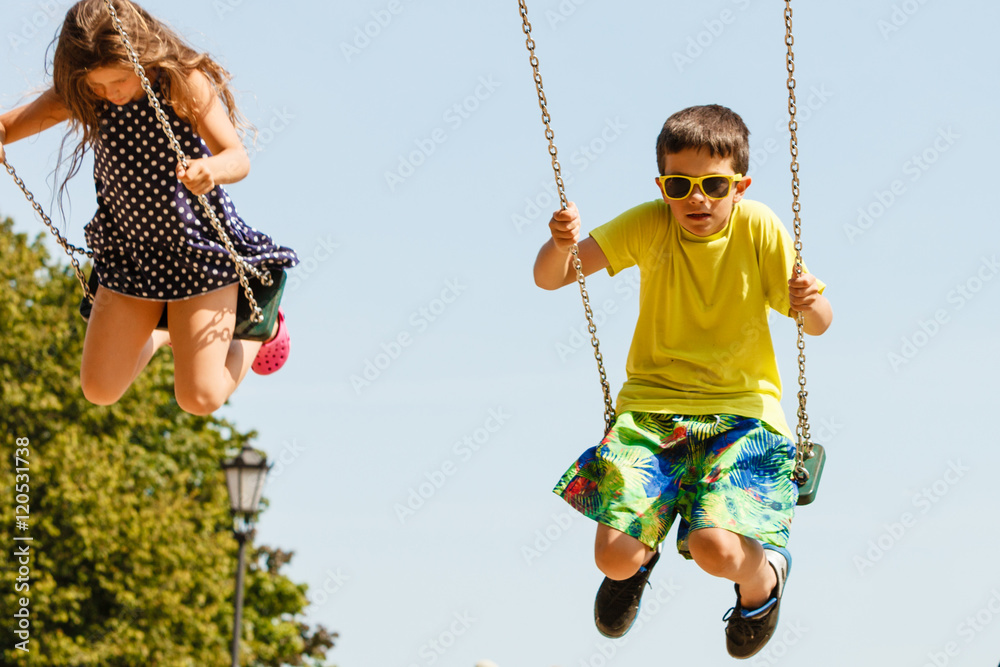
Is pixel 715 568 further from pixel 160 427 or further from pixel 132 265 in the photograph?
pixel 160 427

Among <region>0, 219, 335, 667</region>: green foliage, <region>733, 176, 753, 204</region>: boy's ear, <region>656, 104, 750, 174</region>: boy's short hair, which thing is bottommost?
<region>733, 176, 753, 204</region>: boy's ear

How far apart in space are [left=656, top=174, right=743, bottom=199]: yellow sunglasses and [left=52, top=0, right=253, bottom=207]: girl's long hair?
214 centimetres

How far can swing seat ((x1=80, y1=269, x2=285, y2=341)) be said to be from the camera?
6062 millimetres

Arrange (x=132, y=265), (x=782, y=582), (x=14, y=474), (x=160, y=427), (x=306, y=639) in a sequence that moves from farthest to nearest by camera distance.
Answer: (x=306, y=639), (x=160, y=427), (x=14, y=474), (x=132, y=265), (x=782, y=582)

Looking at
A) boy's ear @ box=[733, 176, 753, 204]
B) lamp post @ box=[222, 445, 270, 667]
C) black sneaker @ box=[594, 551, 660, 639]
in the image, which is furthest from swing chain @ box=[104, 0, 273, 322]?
lamp post @ box=[222, 445, 270, 667]

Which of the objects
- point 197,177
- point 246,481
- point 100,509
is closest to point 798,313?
point 197,177

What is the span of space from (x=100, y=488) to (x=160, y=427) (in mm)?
2880

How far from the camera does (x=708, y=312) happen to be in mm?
5234

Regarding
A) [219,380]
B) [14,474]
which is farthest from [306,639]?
[219,380]

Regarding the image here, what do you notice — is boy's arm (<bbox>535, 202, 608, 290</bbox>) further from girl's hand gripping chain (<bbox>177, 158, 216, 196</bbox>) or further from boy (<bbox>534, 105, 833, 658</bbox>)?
girl's hand gripping chain (<bbox>177, 158, 216, 196</bbox>)

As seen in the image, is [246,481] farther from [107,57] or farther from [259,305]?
[107,57]

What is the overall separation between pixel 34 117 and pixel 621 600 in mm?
3445

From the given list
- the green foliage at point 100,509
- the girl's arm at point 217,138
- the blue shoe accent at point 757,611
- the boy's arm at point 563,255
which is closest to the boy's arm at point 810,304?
the boy's arm at point 563,255

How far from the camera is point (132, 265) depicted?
5820 mm
